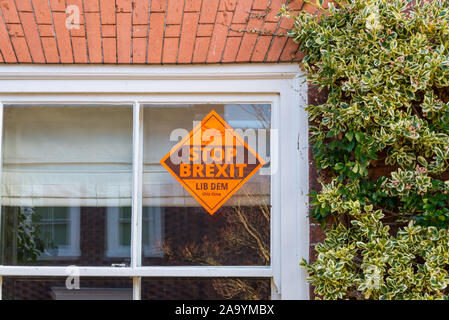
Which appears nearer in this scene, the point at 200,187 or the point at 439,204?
the point at 439,204

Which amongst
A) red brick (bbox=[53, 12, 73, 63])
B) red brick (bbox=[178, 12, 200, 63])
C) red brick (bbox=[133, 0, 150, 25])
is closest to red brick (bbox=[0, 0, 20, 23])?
red brick (bbox=[53, 12, 73, 63])

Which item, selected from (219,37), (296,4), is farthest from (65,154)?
(296,4)

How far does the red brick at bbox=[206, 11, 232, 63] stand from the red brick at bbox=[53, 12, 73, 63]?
734 millimetres

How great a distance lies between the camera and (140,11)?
8.41 ft

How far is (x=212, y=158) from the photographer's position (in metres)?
2.64

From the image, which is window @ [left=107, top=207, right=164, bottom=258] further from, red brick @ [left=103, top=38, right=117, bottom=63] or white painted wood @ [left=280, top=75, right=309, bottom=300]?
red brick @ [left=103, top=38, right=117, bottom=63]

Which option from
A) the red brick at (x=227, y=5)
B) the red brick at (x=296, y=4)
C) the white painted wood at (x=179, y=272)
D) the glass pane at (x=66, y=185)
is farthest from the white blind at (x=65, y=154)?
the red brick at (x=296, y=4)

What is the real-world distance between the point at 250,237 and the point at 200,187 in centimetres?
38

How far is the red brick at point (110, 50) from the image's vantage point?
2.56 metres

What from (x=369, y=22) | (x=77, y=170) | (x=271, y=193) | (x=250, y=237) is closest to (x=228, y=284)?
(x=250, y=237)

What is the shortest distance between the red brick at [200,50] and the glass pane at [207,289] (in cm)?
115

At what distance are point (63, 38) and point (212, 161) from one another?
1018 mm

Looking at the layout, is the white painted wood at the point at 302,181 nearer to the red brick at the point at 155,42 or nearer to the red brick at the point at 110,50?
the red brick at the point at 155,42
